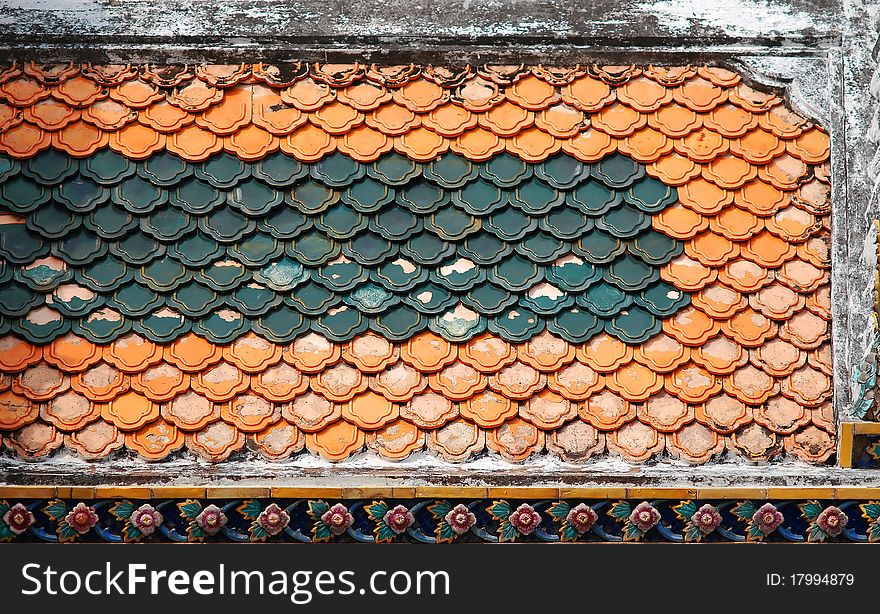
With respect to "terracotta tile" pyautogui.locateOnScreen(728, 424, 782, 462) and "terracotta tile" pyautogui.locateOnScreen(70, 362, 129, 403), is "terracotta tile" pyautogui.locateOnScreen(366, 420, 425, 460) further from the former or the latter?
"terracotta tile" pyautogui.locateOnScreen(728, 424, 782, 462)

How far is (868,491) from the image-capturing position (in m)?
8.48

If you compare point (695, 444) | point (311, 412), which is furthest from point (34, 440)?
point (695, 444)

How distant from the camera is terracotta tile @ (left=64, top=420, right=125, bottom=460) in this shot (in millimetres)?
8617

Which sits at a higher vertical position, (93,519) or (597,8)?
Answer: (597,8)

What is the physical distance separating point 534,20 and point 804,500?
358 cm

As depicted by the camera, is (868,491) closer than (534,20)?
Yes

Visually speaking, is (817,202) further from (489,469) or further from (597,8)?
(489,469)

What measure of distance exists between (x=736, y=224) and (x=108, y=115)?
410cm

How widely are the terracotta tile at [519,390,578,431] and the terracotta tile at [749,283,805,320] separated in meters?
1.35

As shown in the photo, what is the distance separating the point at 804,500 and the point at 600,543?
1230mm

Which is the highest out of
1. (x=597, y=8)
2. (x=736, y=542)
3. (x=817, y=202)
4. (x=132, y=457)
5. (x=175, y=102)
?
(x=597, y=8)

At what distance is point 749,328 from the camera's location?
8977mm

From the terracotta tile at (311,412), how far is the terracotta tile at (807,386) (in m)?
2.76

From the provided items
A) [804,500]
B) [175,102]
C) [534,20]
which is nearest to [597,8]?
[534,20]
